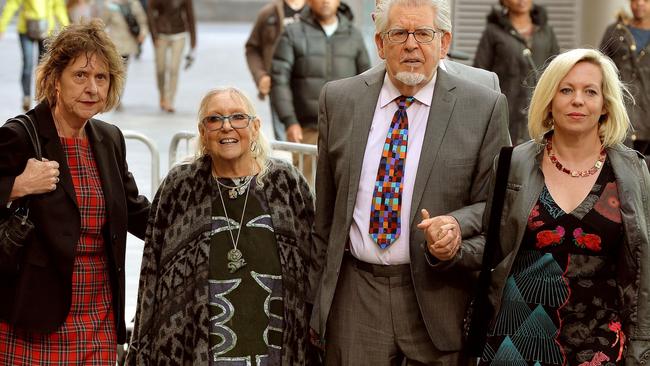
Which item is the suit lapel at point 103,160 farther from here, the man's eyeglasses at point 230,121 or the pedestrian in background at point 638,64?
the pedestrian in background at point 638,64

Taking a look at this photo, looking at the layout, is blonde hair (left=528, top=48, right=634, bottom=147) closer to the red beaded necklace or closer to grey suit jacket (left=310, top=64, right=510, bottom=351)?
the red beaded necklace

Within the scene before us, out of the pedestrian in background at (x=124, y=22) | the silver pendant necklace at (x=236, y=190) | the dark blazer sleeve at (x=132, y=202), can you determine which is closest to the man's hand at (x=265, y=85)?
the dark blazer sleeve at (x=132, y=202)

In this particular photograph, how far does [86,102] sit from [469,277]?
6.12 ft

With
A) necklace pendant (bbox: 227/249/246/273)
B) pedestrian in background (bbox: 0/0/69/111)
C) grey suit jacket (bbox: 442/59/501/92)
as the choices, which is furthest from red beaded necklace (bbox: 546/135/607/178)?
pedestrian in background (bbox: 0/0/69/111)

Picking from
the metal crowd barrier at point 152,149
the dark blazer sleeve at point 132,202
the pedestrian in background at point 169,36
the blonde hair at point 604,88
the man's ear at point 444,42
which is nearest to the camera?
the blonde hair at point 604,88

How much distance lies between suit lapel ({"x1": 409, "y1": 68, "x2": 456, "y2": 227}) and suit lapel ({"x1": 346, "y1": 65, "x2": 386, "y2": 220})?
0.26 m

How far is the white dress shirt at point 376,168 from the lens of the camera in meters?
5.56

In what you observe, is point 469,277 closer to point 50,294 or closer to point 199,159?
point 199,159

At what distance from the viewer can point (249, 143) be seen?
19.2 feet

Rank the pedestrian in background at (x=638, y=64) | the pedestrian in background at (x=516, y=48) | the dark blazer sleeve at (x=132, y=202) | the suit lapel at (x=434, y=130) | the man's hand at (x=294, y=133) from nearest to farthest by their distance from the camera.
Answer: the suit lapel at (x=434, y=130), the dark blazer sleeve at (x=132, y=202), the man's hand at (x=294, y=133), the pedestrian in background at (x=638, y=64), the pedestrian in background at (x=516, y=48)

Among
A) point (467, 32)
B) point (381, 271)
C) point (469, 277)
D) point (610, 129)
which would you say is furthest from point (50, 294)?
point (467, 32)

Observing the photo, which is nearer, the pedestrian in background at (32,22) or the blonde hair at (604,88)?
the blonde hair at (604,88)

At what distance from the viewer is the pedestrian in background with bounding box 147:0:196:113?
18859mm

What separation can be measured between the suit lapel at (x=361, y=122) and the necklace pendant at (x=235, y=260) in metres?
0.52
